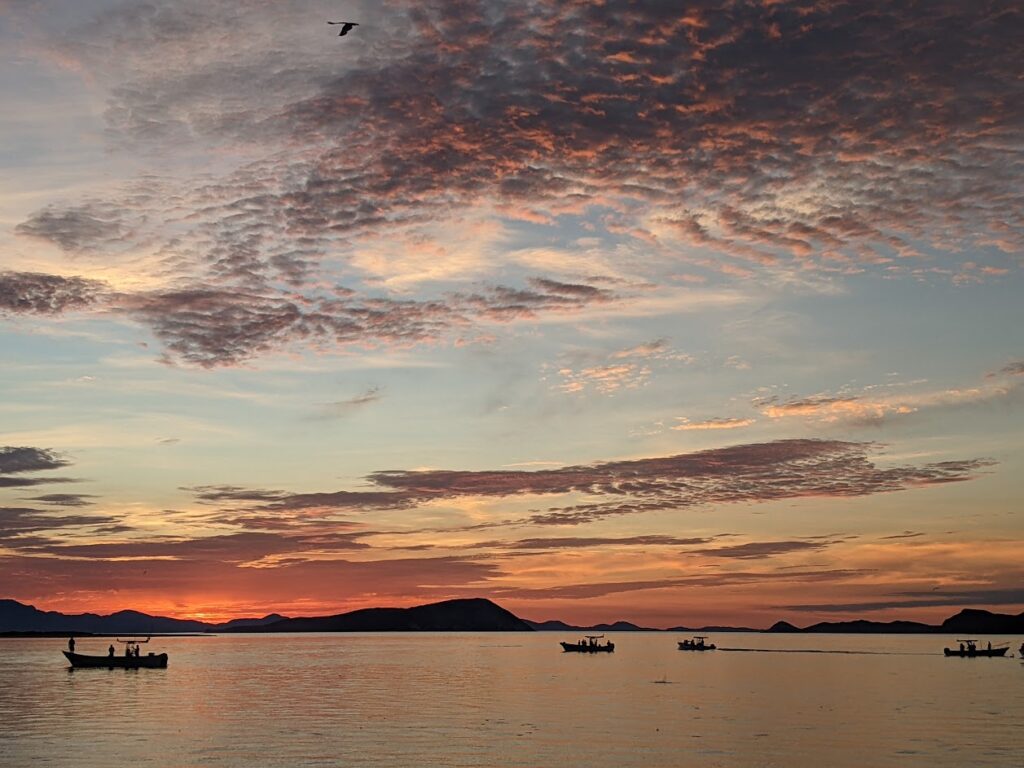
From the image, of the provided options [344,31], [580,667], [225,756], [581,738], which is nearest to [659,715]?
[581,738]

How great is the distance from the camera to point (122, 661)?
552 feet

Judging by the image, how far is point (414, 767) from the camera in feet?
214

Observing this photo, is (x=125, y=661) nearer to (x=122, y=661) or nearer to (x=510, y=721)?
(x=122, y=661)

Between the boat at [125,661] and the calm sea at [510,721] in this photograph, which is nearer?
the calm sea at [510,721]

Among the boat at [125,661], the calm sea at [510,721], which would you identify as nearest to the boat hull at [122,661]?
the boat at [125,661]

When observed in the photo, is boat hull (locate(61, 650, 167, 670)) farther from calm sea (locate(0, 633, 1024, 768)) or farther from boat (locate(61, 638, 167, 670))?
calm sea (locate(0, 633, 1024, 768))

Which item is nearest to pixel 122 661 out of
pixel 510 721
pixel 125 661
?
pixel 125 661

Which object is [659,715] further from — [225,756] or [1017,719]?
[225,756]

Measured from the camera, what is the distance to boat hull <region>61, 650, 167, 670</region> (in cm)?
16788

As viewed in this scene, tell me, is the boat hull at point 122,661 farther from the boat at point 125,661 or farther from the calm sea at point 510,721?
the calm sea at point 510,721

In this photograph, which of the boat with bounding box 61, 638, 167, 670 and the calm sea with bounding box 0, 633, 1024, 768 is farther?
the boat with bounding box 61, 638, 167, 670

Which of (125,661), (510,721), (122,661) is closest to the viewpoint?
(510,721)

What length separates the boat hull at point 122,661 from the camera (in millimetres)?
167875

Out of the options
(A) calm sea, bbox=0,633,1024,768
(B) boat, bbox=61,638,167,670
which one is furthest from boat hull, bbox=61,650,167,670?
(A) calm sea, bbox=0,633,1024,768
